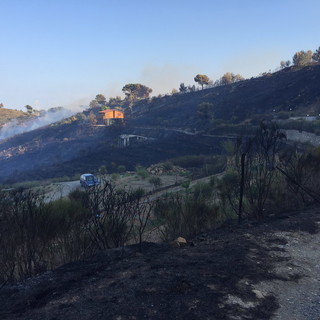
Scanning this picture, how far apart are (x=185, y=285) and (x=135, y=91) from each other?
357 feet

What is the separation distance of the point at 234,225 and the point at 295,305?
3.94 m

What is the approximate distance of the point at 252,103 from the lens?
62812 millimetres

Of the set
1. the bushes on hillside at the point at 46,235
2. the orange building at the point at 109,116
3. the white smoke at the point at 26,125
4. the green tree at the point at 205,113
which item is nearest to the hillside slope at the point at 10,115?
the white smoke at the point at 26,125

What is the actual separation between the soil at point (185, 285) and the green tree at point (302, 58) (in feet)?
265

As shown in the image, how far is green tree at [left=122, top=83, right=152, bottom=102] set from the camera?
107 meters

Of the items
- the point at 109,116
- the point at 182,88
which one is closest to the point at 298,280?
the point at 109,116

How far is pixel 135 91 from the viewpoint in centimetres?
10912

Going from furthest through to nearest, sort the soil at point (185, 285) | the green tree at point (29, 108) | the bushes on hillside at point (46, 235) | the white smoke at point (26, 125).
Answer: the green tree at point (29, 108) → the white smoke at point (26, 125) → the bushes on hillside at point (46, 235) → the soil at point (185, 285)

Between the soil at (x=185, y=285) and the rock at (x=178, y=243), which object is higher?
the soil at (x=185, y=285)

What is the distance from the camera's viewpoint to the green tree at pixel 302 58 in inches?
2997

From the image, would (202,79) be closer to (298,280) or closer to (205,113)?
(205,113)

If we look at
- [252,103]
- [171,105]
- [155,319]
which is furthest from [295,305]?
[171,105]

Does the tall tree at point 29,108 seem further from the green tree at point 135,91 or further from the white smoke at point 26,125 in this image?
the green tree at point 135,91

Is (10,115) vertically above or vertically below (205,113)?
above
